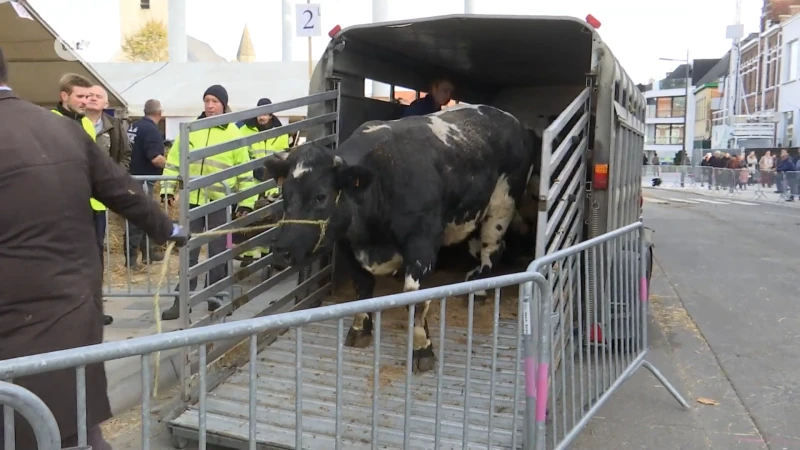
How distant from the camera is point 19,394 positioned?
1.56 m

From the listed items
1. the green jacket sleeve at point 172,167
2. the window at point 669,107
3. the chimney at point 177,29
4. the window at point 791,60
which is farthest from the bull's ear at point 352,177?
the window at point 669,107

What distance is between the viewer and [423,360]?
188 inches

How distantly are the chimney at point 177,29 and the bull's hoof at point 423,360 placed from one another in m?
24.7

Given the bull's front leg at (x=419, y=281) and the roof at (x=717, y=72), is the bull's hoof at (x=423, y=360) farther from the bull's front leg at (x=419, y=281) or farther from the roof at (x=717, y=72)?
the roof at (x=717, y=72)

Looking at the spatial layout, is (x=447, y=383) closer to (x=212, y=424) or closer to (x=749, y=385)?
(x=212, y=424)

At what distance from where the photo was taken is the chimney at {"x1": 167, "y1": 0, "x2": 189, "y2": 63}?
87.5 ft

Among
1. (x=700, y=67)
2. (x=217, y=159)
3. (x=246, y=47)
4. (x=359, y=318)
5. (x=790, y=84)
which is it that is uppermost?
(x=246, y=47)

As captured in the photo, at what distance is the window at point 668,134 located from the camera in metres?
93.9

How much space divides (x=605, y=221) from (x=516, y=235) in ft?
4.88

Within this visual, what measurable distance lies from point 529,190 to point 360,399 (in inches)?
134

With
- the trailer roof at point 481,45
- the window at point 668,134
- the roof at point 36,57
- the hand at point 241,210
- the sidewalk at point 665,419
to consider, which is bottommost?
the sidewalk at point 665,419

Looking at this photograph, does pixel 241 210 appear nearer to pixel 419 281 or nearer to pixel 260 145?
pixel 260 145

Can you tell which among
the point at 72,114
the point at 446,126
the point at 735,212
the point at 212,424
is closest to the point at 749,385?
the point at 446,126

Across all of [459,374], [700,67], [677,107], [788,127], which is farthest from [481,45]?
[677,107]
